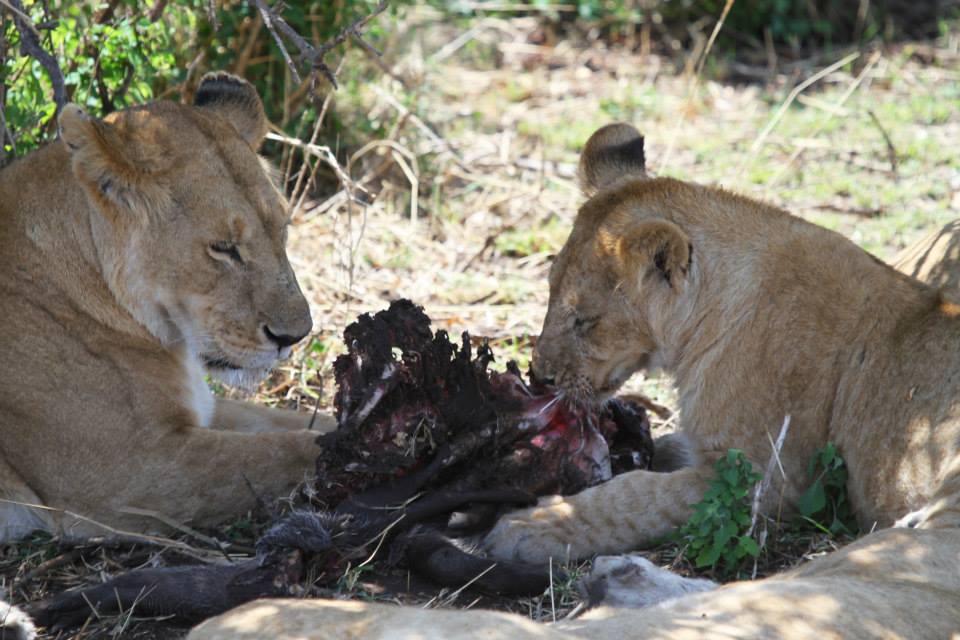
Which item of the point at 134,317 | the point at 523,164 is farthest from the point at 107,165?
the point at 523,164

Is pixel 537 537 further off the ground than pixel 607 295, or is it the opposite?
pixel 607 295

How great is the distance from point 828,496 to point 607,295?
931 millimetres

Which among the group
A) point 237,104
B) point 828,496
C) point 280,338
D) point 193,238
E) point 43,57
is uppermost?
point 43,57

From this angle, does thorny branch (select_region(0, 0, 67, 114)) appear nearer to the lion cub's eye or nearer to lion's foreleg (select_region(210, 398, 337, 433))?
the lion cub's eye

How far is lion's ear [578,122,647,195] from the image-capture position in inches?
182

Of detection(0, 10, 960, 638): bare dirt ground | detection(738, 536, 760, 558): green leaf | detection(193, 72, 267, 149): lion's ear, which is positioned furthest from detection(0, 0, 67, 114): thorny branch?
detection(738, 536, 760, 558): green leaf

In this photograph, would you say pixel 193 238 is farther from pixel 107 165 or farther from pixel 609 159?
pixel 609 159

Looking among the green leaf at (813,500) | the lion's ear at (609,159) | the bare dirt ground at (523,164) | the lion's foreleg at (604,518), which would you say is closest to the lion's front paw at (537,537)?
the lion's foreleg at (604,518)

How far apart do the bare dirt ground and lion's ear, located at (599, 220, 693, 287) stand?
2.89 ft

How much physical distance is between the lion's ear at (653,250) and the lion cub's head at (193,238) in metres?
1.01

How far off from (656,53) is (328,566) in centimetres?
717

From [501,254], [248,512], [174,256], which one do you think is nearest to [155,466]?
[248,512]

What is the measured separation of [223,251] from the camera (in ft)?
13.1

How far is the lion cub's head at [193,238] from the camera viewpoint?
3.94m
